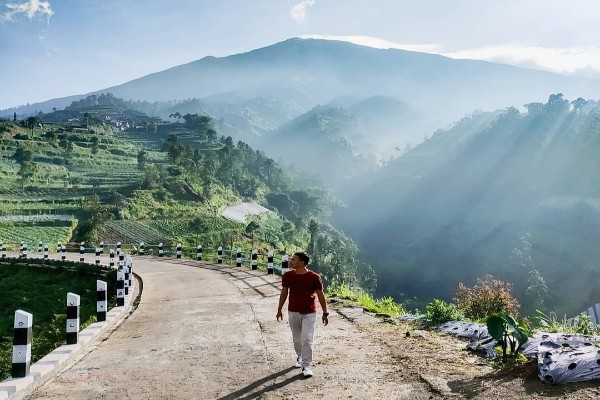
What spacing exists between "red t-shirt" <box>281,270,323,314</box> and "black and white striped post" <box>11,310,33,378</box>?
11.2 ft

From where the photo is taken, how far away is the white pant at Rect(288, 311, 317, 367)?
6.41 m

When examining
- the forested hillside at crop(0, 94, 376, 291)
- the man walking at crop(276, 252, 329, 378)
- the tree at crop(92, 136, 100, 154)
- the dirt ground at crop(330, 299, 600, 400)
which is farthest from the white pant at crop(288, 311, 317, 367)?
the tree at crop(92, 136, 100, 154)

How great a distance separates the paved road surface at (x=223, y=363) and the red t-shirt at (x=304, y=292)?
852 mm

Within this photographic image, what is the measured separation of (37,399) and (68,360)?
5.55 ft

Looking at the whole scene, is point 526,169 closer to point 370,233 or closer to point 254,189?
point 370,233

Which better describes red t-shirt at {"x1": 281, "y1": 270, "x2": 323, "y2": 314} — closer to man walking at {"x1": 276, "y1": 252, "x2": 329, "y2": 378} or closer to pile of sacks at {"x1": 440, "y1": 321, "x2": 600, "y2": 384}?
man walking at {"x1": 276, "y1": 252, "x2": 329, "y2": 378}

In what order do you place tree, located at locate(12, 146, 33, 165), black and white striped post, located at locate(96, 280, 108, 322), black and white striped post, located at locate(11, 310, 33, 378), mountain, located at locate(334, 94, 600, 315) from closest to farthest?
black and white striped post, located at locate(11, 310, 33, 378)
black and white striped post, located at locate(96, 280, 108, 322)
tree, located at locate(12, 146, 33, 165)
mountain, located at locate(334, 94, 600, 315)

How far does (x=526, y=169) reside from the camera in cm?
16388

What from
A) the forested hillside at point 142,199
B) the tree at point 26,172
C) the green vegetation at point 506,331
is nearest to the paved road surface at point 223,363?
the green vegetation at point 506,331

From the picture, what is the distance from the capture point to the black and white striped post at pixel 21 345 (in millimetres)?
6328

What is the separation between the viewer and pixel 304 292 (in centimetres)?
663

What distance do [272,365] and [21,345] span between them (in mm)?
3282

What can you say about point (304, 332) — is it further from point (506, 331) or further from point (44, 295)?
point (44, 295)

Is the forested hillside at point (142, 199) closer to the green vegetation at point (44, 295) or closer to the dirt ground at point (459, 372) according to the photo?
the green vegetation at point (44, 295)
